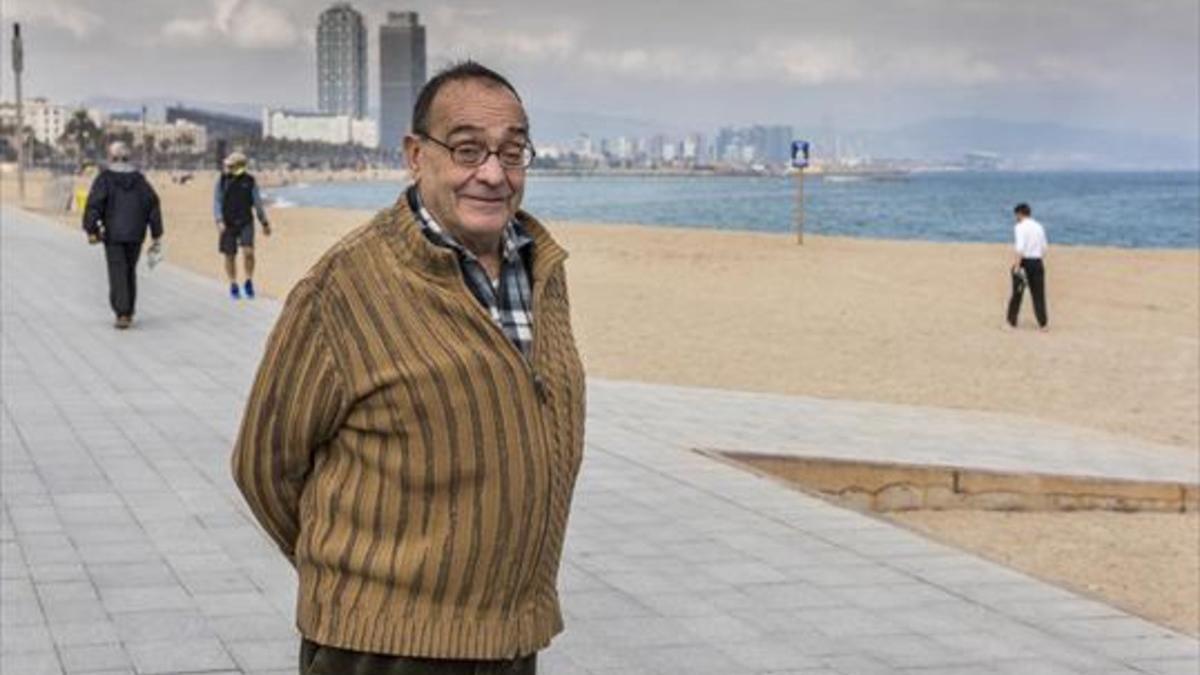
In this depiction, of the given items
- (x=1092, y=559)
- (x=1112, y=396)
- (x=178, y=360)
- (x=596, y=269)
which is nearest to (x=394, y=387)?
(x=1092, y=559)

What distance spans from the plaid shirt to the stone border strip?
20.0 ft

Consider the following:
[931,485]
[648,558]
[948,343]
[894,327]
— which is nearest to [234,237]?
[894,327]

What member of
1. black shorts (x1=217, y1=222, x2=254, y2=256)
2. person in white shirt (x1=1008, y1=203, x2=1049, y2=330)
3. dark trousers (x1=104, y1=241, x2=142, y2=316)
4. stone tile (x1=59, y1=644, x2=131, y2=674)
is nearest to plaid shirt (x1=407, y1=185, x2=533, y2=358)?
stone tile (x1=59, y1=644, x2=131, y2=674)

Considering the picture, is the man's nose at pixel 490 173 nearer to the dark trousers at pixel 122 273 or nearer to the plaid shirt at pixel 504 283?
the plaid shirt at pixel 504 283

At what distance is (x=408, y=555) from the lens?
2277 mm

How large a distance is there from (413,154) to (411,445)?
1.54 ft

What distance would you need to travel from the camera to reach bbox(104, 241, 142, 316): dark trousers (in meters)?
13.7

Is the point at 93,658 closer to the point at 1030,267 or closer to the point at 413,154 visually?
the point at 413,154

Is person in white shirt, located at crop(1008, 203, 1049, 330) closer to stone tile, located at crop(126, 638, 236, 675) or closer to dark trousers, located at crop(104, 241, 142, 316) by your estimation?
dark trousers, located at crop(104, 241, 142, 316)

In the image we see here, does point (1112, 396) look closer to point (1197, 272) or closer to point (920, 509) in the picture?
point (920, 509)

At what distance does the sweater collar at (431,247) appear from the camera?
2.30 metres

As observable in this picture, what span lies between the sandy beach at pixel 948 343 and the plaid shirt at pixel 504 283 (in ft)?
13.4

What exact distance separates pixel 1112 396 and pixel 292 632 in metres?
9.17

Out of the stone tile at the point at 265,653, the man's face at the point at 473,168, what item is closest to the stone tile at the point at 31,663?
the stone tile at the point at 265,653
